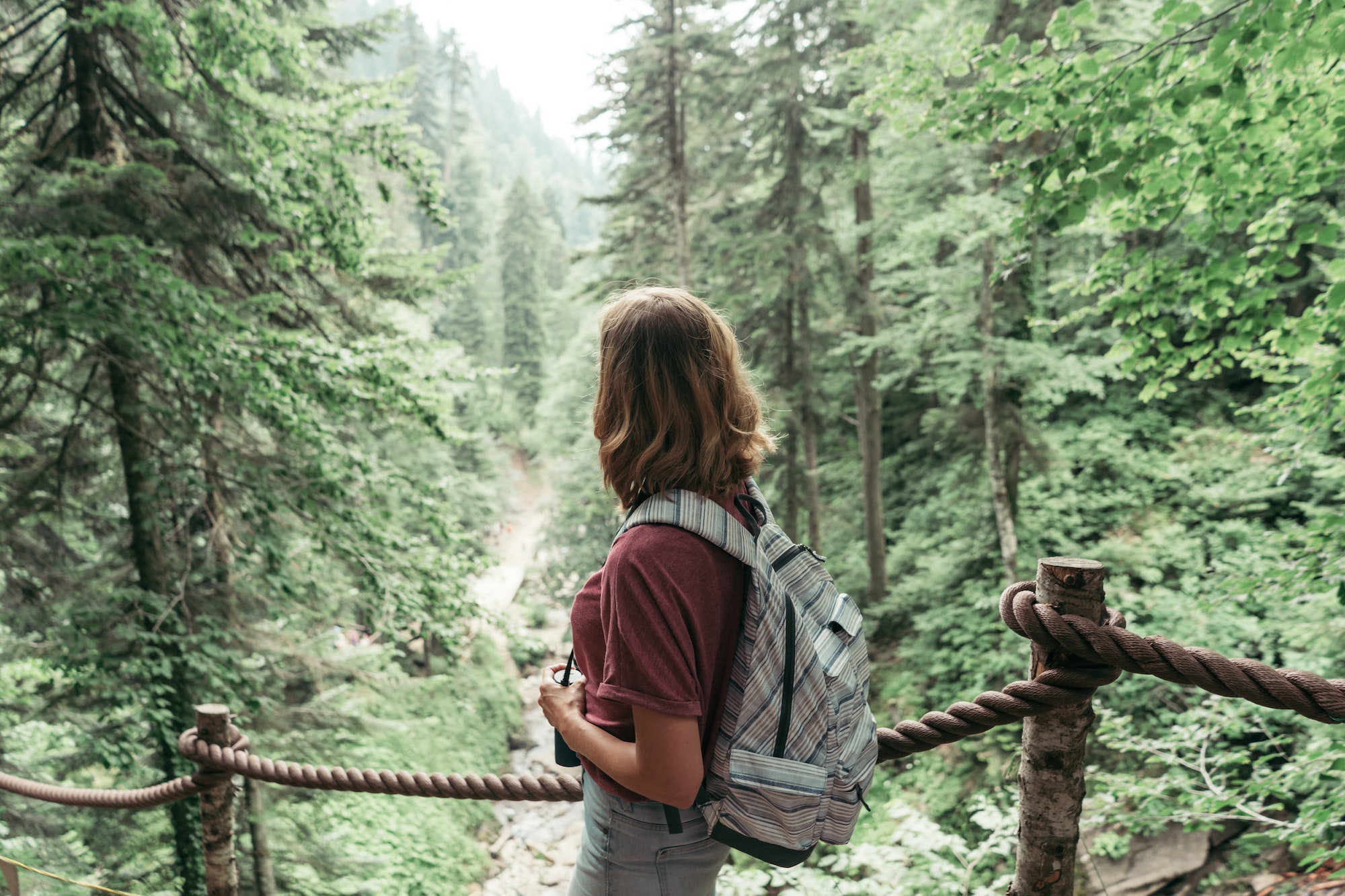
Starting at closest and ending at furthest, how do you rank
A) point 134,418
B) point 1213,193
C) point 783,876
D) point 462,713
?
1. point 783,876
2. point 1213,193
3. point 134,418
4. point 462,713

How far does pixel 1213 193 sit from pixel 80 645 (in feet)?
22.8

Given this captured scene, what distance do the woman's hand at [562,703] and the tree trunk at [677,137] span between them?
36.3ft

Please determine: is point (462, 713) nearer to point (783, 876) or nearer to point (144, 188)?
point (144, 188)

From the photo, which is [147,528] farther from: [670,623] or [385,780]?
[670,623]

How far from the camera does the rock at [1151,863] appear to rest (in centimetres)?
499

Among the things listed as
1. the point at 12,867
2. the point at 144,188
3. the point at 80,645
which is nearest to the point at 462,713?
the point at 80,645

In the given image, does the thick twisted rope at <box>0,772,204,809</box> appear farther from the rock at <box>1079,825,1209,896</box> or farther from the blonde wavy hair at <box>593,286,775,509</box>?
the rock at <box>1079,825,1209,896</box>

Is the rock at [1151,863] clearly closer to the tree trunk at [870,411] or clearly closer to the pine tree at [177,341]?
the pine tree at [177,341]

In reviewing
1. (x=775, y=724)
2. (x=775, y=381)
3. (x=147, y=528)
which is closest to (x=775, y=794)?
(x=775, y=724)

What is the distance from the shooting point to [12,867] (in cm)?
237

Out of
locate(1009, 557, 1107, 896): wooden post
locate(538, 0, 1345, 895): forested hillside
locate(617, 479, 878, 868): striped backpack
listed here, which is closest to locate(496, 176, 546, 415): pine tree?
locate(538, 0, 1345, 895): forested hillside

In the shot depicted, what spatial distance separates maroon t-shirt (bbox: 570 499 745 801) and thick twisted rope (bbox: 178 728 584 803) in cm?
78

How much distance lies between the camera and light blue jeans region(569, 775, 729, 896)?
131 centimetres

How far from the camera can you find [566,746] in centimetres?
144
